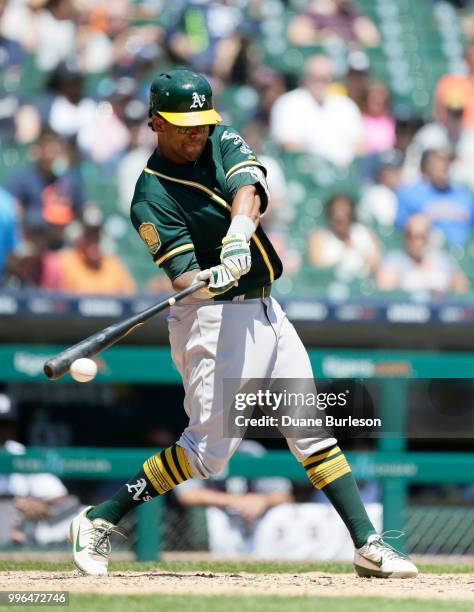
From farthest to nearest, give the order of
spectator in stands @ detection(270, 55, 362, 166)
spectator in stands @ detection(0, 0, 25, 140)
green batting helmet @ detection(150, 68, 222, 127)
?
spectator in stands @ detection(270, 55, 362, 166) < spectator in stands @ detection(0, 0, 25, 140) < green batting helmet @ detection(150, 68, 222, 127)

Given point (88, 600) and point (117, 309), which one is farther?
point (117, 309)

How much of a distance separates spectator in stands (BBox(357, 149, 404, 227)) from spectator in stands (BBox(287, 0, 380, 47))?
6.06 ft

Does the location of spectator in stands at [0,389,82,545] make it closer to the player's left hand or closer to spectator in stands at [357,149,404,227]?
the player's left hand

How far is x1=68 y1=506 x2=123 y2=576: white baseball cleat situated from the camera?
16.2 ft

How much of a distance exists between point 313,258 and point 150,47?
109 inches

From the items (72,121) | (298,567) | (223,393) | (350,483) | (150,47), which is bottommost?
(298,567)

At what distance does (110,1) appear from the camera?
11.3 metres

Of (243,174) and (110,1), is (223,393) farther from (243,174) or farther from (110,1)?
(110,1)

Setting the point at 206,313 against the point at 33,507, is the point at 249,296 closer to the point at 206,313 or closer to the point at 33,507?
the point at 206,313

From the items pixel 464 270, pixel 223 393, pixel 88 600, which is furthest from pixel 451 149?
pixel 88 600

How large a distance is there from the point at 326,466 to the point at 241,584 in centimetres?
56

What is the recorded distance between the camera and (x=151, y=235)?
4.79m

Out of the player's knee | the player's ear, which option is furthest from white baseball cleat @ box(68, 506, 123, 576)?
the player's ear

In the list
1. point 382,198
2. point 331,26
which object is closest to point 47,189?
point 382,198
